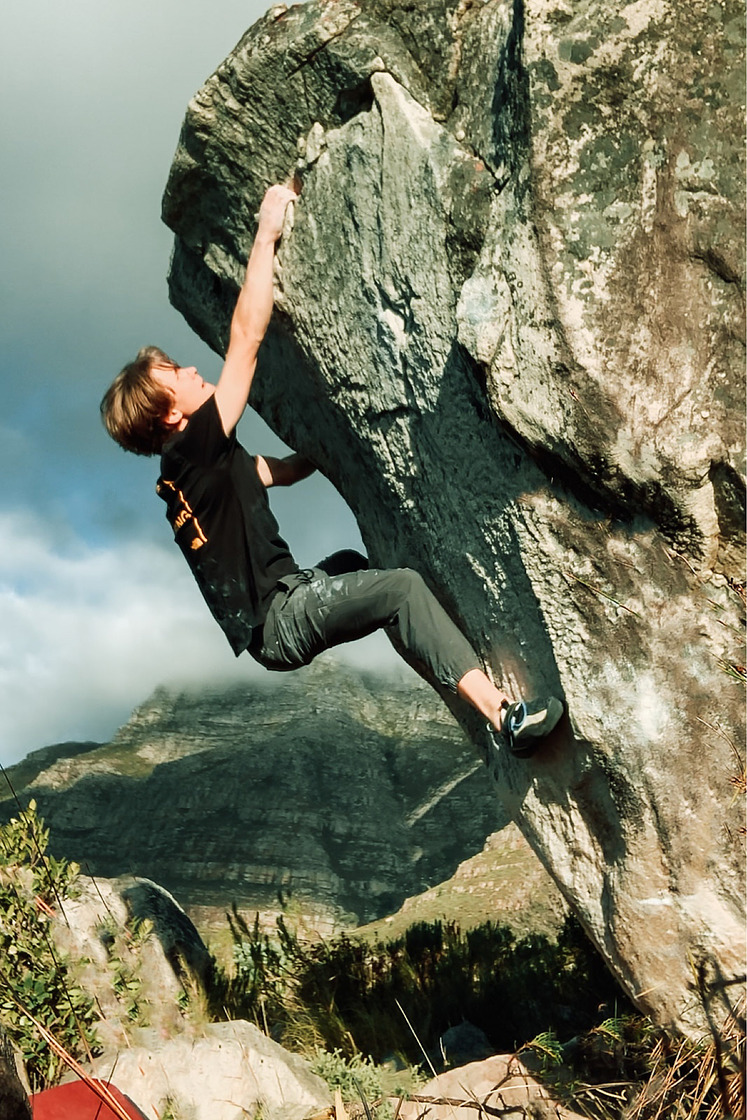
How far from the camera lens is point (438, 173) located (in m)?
4.58

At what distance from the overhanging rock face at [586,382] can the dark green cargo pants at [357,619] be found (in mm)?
324

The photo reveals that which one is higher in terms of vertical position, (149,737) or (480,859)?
(149,737)

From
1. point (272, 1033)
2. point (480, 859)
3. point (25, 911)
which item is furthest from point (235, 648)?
point (480, 859)

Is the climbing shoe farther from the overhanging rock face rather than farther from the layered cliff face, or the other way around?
the layered cliff face

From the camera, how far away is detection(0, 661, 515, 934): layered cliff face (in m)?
10.9

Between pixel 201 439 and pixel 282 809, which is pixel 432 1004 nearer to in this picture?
pixel 201 439

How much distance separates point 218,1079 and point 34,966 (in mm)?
1258

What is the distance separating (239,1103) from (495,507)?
329cm

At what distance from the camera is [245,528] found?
16.5 feet

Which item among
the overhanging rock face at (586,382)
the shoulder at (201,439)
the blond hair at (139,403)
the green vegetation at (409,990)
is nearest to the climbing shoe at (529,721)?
the overhanging rock face at (586,382)

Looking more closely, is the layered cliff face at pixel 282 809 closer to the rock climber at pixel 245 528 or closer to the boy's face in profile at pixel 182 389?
the rock climber at pixel 245 528

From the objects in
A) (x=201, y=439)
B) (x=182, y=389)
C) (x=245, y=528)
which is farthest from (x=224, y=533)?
(x=182, y=389)

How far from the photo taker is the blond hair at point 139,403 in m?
4.93

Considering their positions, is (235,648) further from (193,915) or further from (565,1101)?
(193,915)
